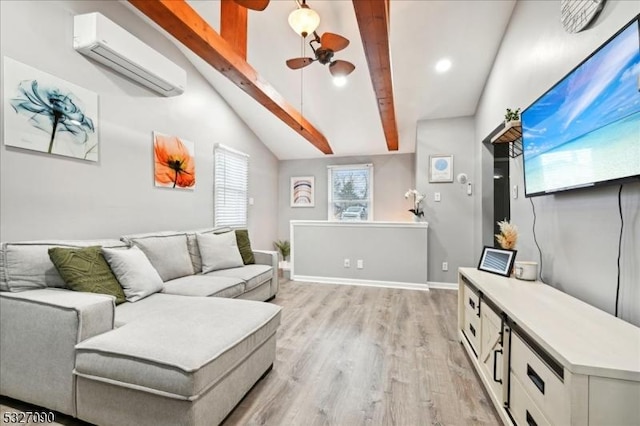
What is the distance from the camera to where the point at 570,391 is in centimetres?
91

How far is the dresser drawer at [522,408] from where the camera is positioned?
114 centimetres

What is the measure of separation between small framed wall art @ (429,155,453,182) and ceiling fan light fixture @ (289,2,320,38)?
272cm

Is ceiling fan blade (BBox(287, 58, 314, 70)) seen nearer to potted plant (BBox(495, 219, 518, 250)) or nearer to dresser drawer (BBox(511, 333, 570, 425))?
potted plant (BBox(495, 219, 518, 250))

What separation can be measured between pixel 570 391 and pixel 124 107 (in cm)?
374

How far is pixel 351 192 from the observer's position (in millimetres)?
5840

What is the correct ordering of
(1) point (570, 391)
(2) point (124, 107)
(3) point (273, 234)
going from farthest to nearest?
(3) point (273, 234), (2) point (124, 107), (1) point (570, 391)

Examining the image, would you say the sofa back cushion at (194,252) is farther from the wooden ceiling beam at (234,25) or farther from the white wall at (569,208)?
the white wall at (569,208)

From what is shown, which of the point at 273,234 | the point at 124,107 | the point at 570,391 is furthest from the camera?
the point at 273,234

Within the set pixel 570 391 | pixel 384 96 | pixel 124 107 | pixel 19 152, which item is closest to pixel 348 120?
pixel 384 96

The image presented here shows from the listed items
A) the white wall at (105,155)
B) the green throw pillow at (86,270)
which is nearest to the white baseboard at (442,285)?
the white wall at (105,155)

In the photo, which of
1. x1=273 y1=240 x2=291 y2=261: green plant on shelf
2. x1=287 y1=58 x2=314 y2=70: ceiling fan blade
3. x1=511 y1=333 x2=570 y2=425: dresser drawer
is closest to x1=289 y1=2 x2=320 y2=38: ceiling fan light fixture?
x1=287 y1=58 x2=314 y2=70: ceiling fan blade

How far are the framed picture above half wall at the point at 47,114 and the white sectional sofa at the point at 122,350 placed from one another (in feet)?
2.75

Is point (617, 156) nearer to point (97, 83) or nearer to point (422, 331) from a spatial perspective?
point (422, 331)

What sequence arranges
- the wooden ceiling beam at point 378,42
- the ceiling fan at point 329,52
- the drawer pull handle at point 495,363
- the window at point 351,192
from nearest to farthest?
the drawer pull handle at point 495,363 → the wooden ceiling beam at point 378,42 → the ceiling fan at point 329,52 → the window at point 351,192
